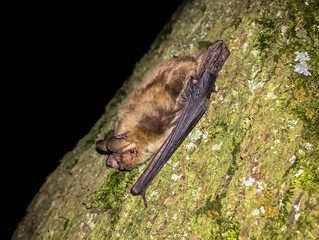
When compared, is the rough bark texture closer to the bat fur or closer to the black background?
the bat fur

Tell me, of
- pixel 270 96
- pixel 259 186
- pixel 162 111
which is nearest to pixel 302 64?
pixel 270 96

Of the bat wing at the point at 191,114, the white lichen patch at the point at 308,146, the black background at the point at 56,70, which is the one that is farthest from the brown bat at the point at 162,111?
the black background at the point at 56,70

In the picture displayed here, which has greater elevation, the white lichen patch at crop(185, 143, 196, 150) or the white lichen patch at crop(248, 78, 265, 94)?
the white lichen patch at crop(248, 78, 265, 94)

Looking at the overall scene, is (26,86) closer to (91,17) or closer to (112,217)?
(91,17)

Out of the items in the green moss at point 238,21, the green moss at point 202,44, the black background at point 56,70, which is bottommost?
the black background at point 56,70

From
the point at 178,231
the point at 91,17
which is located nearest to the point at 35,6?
the point at 91,17

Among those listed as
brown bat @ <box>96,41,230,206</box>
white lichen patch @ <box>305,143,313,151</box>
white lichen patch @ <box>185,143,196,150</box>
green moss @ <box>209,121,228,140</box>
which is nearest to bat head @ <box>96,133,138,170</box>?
brown bat @ <box>96,41,230,206</box>

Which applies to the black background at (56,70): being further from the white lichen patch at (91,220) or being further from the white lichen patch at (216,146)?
the white lichen patch at (216,146)
